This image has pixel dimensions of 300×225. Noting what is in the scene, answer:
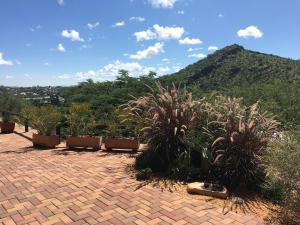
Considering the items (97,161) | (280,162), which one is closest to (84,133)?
(97,161)

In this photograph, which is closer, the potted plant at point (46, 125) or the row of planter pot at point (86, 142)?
the row of planter pot at point (86, 142)

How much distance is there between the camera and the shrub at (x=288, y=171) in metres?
4.15

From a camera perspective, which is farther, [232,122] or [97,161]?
[97,161]

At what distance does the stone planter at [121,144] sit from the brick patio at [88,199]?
1068 millimetres

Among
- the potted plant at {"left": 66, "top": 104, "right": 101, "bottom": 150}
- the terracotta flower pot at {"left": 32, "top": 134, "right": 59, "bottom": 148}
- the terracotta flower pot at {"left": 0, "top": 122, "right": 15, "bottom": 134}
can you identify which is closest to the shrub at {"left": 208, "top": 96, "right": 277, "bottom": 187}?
the potted plant at {"left": 66, "top": 104, "right": 101, "bottom": 150}

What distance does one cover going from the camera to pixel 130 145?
8.64m

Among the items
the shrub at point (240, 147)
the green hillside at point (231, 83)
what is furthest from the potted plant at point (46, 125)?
the shrub at point (240, 147)

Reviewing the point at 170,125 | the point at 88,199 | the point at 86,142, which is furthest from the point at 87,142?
the point at 88,199

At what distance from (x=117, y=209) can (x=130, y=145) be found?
398 centimetres

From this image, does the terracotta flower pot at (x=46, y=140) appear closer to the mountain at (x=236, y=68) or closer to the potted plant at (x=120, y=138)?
the potted plant at (x=120, y=138)

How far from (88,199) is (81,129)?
4.56 m

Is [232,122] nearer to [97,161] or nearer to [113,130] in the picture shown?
[97,161]

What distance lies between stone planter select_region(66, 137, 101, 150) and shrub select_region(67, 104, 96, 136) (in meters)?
0.29

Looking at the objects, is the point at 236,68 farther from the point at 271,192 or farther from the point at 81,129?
the point at 271,192
